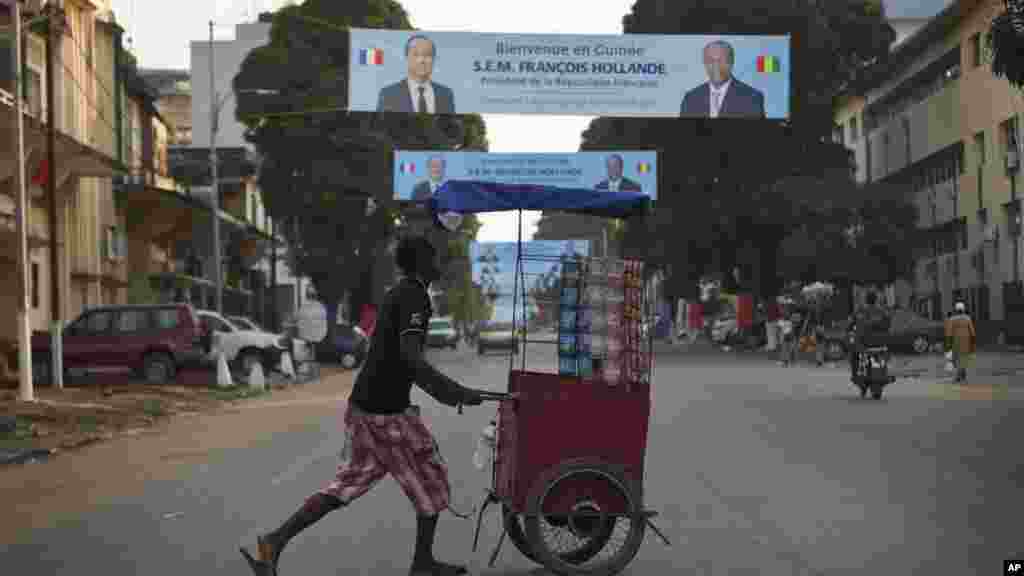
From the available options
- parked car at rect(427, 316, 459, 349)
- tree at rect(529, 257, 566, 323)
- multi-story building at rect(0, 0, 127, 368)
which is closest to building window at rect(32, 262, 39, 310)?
multi-story building at rect(0, 0, 127, 368)

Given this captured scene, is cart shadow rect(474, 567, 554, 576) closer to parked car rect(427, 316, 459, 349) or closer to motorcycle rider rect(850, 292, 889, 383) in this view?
motorcycle rider rect(850, 292, 889, 383)

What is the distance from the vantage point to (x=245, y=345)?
34625 millimetres

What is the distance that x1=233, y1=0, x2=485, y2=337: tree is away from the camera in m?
49.7

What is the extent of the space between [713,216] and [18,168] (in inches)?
1178

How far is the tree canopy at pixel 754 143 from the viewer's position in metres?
46.6

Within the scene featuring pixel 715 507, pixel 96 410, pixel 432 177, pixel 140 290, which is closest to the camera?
pixel 715 507

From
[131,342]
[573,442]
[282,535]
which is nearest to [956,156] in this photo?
[131,342]

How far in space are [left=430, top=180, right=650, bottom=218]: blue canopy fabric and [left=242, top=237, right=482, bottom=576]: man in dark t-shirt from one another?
39cm

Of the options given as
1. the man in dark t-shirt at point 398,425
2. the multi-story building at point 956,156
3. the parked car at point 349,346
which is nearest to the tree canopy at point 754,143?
the multi-story building at point 956,156

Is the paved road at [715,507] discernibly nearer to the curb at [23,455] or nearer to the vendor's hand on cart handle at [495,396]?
the vendor's hand on cart handle at [495,396]

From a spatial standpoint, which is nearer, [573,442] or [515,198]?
[573,442]

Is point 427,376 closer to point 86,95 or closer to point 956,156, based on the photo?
point 86,95

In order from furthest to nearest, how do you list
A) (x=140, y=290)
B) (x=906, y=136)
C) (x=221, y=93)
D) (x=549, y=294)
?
(x=221, y=93)
(x=906, y=136)
(x=140, y=290)
(x=549, y=294)

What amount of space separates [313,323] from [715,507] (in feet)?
141
